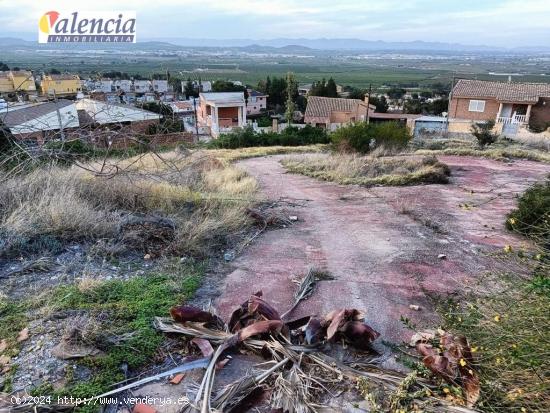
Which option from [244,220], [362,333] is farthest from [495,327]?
[244,220]

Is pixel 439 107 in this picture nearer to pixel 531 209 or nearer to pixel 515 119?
pixel 515 119

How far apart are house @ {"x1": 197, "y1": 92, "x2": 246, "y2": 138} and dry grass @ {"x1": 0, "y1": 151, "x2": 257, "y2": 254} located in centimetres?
2569

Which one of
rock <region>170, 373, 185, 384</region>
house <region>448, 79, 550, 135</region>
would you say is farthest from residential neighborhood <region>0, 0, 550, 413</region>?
house <region>448, 79, 550, 135</region>

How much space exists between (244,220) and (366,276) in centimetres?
202

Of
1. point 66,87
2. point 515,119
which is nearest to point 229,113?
point 66,87

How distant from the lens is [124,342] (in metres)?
2.67

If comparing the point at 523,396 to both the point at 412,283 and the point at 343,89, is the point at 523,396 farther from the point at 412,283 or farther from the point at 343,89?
the point at 343,89

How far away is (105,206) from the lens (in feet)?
16.4

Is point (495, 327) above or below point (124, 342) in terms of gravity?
above

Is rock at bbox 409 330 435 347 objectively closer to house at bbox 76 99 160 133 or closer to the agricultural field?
house at bbox 76 99 160 133

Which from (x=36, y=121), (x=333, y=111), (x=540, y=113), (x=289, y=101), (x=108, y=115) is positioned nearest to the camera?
(x=108, y=115)

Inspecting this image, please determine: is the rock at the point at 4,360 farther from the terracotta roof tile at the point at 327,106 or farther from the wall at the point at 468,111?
the terracotta roof tile at the point at 327,106

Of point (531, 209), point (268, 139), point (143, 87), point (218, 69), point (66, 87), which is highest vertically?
point (218, 69)

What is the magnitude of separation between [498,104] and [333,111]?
44.1 ft
